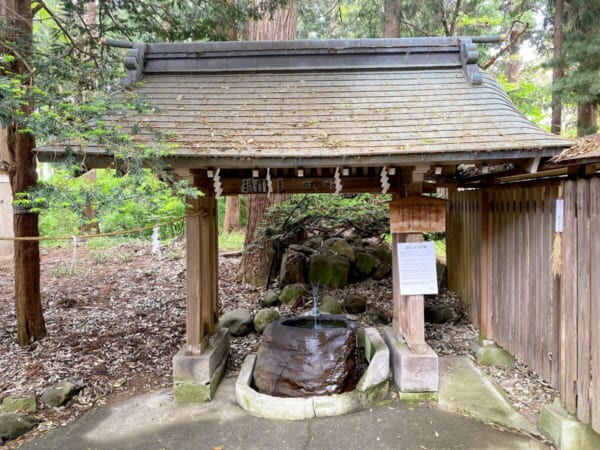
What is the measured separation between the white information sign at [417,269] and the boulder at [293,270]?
128 inches

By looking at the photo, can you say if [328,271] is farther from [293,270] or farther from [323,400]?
[323,400]

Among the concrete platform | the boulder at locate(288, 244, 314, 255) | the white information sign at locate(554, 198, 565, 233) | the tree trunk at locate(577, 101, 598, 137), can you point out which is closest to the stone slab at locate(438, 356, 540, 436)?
the concrete platform

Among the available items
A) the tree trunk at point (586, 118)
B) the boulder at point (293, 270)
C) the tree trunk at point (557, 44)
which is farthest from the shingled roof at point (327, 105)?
the tree trunk at point (586, 118)

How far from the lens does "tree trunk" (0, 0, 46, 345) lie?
15.6ft

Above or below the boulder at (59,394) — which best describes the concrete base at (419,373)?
above

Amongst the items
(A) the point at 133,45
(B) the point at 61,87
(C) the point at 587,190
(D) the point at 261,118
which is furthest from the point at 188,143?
(C) the point at 587,190

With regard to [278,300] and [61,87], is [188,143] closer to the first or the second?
[61,87]

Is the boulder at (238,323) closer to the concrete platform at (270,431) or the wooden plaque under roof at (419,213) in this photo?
the concrete platform at (270,431)

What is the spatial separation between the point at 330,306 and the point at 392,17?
23.3 feet

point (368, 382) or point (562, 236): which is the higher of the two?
point (562, 236)

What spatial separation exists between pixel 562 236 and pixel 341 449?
2.80 m

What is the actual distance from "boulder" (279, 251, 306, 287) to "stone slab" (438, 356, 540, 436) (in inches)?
127

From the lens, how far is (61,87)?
12.1 feet

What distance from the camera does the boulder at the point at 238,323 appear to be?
6129mm
